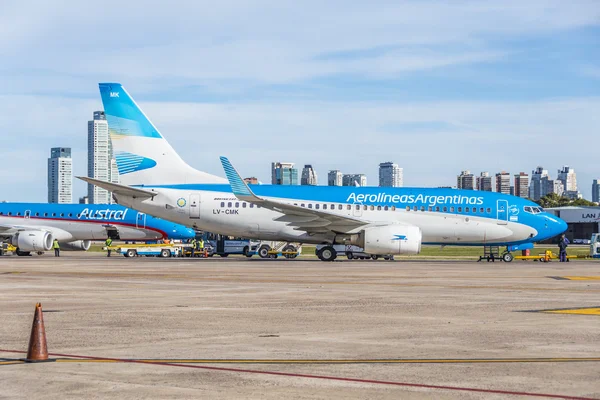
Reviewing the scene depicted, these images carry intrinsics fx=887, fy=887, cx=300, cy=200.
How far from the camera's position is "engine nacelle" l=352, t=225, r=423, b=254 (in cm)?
4572

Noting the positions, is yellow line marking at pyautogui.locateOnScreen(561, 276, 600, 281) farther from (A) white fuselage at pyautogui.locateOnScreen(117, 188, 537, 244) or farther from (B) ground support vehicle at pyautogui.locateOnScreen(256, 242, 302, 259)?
(B) ground support vehicle at pyautogui.locateOnScreen(256, 242, 302, 259)

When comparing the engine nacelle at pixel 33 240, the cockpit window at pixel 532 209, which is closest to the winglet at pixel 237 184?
the cockpit window at pixel 532 209

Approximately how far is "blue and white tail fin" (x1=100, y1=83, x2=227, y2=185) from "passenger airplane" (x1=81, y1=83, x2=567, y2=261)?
6 cm

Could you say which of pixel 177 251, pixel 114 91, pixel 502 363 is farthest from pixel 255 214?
pixel 502 363

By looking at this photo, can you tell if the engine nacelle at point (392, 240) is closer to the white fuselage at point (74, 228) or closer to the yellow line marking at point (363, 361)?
the white fuselage at point (74, 228)

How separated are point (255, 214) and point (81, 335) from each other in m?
35.1

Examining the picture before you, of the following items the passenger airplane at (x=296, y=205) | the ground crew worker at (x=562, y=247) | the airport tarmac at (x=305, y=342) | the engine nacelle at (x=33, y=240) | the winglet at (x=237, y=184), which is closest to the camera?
the airport tarmac at (x=305, y=342)

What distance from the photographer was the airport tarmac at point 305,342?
9586 mm

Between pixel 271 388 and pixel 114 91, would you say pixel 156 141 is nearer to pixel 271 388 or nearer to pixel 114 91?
pixel 114 91

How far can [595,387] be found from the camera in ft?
31.1

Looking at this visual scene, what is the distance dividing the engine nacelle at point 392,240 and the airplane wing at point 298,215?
1.45 meters

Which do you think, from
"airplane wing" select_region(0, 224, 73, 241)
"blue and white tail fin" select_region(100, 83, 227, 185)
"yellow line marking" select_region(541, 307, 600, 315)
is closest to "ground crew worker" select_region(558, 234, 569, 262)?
"blue and white tail fin" select_region(100, 83, 227, 185)

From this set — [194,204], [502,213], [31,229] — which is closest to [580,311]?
[502,213]

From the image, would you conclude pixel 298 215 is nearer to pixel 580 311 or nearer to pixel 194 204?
pixel 194 204
